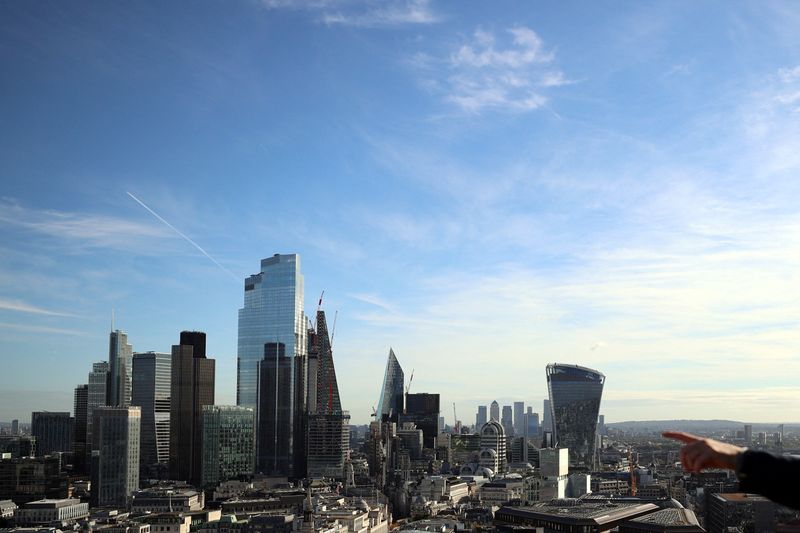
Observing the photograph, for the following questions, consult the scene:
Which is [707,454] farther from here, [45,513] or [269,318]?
[269,318]

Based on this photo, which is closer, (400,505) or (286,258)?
(400,505)

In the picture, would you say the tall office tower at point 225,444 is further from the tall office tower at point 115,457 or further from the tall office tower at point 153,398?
the tall office tower at point 115,457

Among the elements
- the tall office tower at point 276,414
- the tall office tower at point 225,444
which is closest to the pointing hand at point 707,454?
the tall office tower at point 225,444

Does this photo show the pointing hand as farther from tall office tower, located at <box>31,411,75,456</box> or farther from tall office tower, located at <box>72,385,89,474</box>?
tall office tower, located at <box>31,411,75,456</box>

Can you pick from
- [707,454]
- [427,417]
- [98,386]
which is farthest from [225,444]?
[707,454]

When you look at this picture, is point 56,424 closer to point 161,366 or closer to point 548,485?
A: point 161,366

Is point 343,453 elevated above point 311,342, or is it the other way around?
point 311,342

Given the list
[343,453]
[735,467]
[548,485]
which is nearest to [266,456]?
[343,453]
